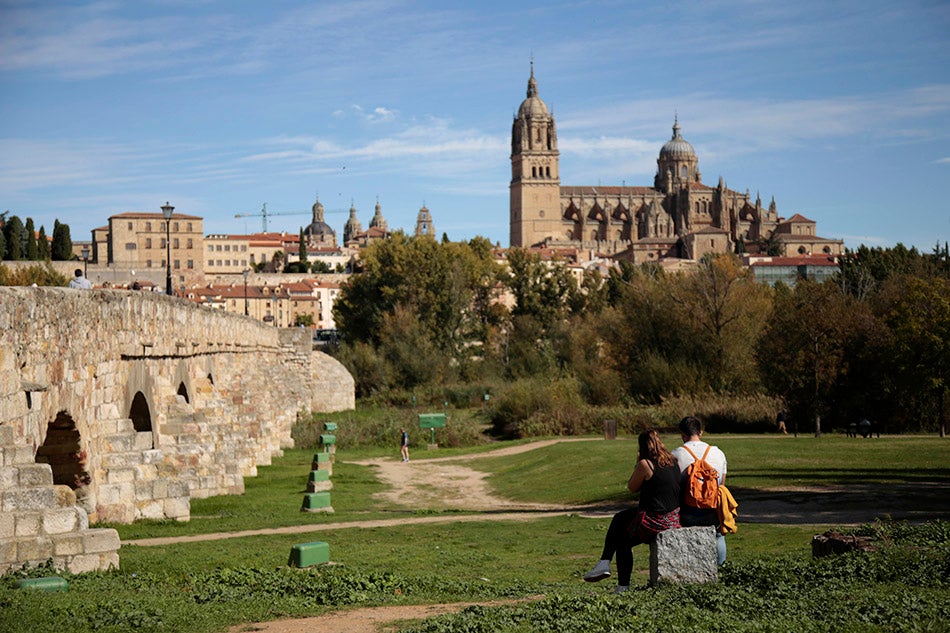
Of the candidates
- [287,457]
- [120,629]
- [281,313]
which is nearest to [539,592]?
[120,629]

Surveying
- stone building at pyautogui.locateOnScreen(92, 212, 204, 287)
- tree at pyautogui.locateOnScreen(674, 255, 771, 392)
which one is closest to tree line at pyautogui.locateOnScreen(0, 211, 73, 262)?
stone building at pyautogui.locateOnScreen(92, 212, 204, 287)

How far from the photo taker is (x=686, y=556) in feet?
31.6

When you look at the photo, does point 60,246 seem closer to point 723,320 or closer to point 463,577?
point 723,320

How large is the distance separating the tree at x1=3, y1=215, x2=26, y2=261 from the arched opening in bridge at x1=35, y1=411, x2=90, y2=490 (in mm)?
88231

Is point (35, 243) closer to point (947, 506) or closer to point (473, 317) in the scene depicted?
point (473, 317)

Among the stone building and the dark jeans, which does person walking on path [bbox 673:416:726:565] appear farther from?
the stone building

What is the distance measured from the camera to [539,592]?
34.7ft

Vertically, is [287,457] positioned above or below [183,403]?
below

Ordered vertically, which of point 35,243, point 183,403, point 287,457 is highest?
point 35,243

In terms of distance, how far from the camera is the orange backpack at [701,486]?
32.0ft

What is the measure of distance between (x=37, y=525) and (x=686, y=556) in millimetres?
5683

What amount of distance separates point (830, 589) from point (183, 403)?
14.2 meters

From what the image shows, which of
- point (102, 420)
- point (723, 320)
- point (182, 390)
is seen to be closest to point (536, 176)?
point (723, 320)

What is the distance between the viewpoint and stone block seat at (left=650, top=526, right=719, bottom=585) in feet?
31.4
